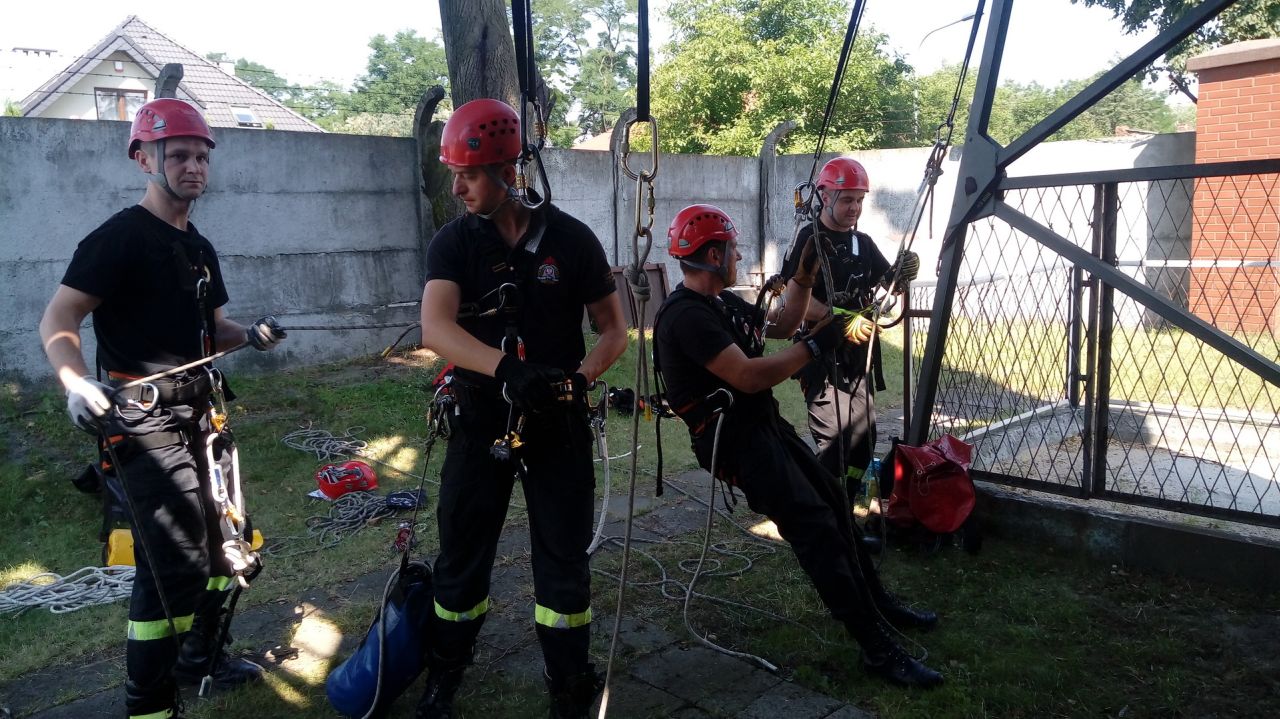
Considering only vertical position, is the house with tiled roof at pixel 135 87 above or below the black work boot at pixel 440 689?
above

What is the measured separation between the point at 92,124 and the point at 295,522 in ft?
15.0

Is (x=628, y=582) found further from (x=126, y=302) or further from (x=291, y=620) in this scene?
(x=126, y=302)

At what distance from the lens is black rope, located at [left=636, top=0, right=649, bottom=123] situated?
2.80m

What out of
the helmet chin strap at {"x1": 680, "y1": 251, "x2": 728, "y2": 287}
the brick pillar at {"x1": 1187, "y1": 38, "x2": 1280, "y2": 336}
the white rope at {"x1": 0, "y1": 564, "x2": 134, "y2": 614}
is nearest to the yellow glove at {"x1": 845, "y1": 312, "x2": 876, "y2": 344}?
the helmet chin strap at {"x1": 680, "y1": 251, "x2": 728, "y2": 287}

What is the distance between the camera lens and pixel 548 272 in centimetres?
312

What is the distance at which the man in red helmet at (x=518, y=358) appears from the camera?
307 centimetres

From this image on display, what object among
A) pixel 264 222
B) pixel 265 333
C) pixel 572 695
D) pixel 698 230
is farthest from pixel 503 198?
pixel 264 222

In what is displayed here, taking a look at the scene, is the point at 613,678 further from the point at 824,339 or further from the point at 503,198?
the point at 503,198

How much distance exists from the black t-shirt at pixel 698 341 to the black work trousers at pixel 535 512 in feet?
1.96

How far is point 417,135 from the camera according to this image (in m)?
9.83

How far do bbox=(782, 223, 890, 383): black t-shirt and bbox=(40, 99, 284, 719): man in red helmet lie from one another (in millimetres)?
2730

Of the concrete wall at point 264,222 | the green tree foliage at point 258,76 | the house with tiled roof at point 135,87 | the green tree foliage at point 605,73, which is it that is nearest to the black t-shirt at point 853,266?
the concrete wall at point 264,222

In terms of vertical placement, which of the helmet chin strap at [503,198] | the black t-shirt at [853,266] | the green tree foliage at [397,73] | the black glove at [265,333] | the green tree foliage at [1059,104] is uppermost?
the green tree foliage at [397,73]

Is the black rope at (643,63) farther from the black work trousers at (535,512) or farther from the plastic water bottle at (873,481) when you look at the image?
the plastic water bottle at (873,481)
